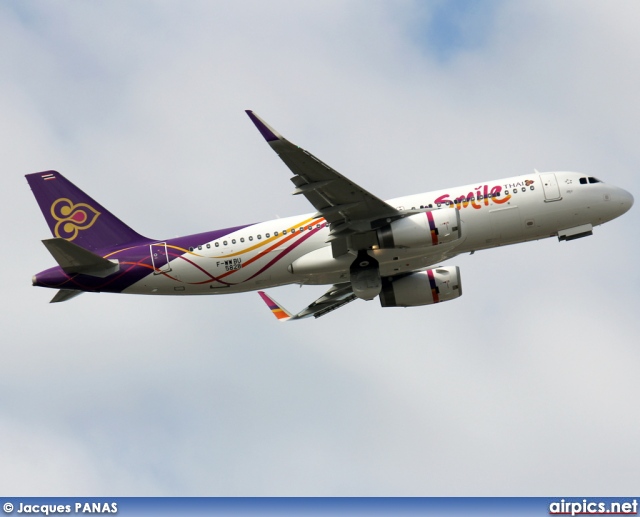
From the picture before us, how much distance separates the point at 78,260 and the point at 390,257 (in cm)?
1571

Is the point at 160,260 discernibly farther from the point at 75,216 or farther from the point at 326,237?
the point at 326,237

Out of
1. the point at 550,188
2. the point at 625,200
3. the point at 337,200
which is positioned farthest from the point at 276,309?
the point at 625,200

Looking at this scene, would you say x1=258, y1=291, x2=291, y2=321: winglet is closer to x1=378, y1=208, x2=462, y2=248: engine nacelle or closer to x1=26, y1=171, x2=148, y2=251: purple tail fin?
x1=26, y1=171, x2=148, y2=251: purple tail fin

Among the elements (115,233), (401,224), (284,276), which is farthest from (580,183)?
(115,233)

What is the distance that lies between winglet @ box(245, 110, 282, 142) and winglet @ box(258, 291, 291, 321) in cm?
1790

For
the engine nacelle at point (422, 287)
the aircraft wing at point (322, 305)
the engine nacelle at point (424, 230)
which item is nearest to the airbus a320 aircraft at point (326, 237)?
the engine nacelle at point (424, 230)

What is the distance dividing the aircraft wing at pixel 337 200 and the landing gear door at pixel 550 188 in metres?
7.98

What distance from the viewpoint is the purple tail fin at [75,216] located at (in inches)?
2261

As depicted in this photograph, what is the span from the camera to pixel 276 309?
6375 cm

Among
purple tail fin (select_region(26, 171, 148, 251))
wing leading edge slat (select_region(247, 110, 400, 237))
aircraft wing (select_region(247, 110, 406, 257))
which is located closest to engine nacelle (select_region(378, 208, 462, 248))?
aircraft wing (select_region(247, 110, 406, 257))

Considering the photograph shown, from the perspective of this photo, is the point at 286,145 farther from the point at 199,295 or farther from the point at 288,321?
the point at 288,321

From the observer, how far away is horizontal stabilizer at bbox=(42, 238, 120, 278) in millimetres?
53094

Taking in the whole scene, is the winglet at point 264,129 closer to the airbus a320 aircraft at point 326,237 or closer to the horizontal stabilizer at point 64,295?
Answer: the airbus a320 aircraft at point 326,237

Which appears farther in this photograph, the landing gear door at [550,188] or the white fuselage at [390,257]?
the landing gear door at [550,188]
